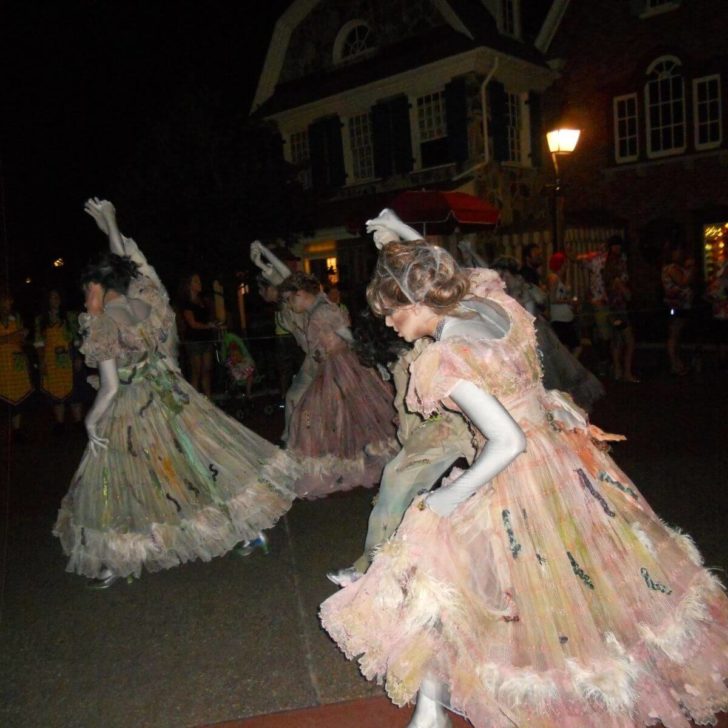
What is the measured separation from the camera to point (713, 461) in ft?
20.2

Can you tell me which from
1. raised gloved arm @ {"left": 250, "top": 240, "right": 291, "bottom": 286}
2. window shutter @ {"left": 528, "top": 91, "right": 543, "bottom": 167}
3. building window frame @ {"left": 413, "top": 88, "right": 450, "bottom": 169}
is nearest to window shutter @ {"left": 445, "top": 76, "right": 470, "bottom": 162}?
building window frame @ {"left": 413, "top": 88, "right": 450, "bottom": 169}

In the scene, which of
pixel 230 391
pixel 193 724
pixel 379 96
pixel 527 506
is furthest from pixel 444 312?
pixel 379 96

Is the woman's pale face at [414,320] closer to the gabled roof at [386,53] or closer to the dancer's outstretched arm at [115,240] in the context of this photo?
the dancer's outstretched arm at [115,240]

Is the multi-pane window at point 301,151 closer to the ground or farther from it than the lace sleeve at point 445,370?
farther from it

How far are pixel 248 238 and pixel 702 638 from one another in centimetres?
1327

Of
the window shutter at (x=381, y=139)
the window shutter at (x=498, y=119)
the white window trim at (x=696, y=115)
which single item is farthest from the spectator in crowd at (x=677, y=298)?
the window shutter at (x=381, y=139)

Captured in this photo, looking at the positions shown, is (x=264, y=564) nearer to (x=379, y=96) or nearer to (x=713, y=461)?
(x=713, y=461)

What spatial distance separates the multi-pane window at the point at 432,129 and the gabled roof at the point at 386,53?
0.90 metres

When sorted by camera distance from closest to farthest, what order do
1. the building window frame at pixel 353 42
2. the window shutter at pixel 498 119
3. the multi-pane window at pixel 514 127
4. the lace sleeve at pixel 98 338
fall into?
the lace sleeve at pixel 98 338
the window shutter at pixel 498 119
the multi-pane window at pixel 514 127
the building window frame at pixel 353 42

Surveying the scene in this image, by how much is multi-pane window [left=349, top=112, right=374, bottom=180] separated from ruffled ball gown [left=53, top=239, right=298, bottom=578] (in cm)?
1548

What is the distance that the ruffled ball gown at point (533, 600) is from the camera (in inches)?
90.0

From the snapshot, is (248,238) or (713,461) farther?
(248,238)

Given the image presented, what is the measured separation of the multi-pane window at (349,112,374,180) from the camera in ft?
63.3

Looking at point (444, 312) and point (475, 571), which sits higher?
point (444, 312)
